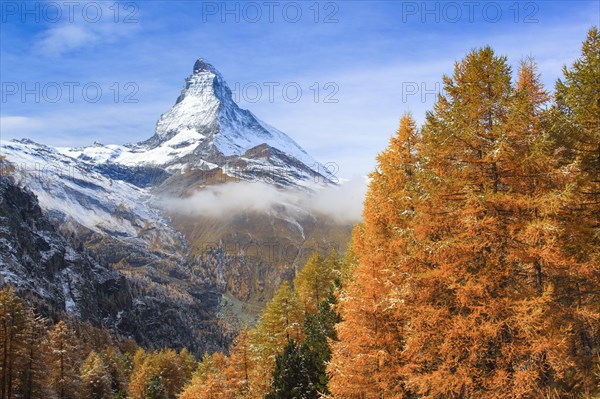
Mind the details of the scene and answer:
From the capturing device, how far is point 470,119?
13.9 meters

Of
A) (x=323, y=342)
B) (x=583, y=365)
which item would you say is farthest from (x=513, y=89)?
(x=323, y=342)

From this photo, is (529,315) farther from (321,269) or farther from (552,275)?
(321,269)

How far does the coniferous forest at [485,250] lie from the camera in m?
12.3

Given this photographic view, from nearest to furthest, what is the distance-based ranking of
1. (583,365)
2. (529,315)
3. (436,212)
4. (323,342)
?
(529,315), (436,212), (583,365), (323,342)

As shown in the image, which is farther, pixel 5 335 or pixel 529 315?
pixel 5 335

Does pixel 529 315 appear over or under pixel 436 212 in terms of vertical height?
under

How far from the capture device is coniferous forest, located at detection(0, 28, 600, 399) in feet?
40.5

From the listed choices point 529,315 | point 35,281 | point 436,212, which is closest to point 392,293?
point 436,212

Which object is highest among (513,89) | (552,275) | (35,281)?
(513,89)

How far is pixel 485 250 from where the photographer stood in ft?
43.1

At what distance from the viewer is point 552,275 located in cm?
1432

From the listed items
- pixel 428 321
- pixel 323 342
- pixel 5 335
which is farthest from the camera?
pixel 5 335

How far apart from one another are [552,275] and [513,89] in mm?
6008

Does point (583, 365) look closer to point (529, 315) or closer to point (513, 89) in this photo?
point (529, 315)
